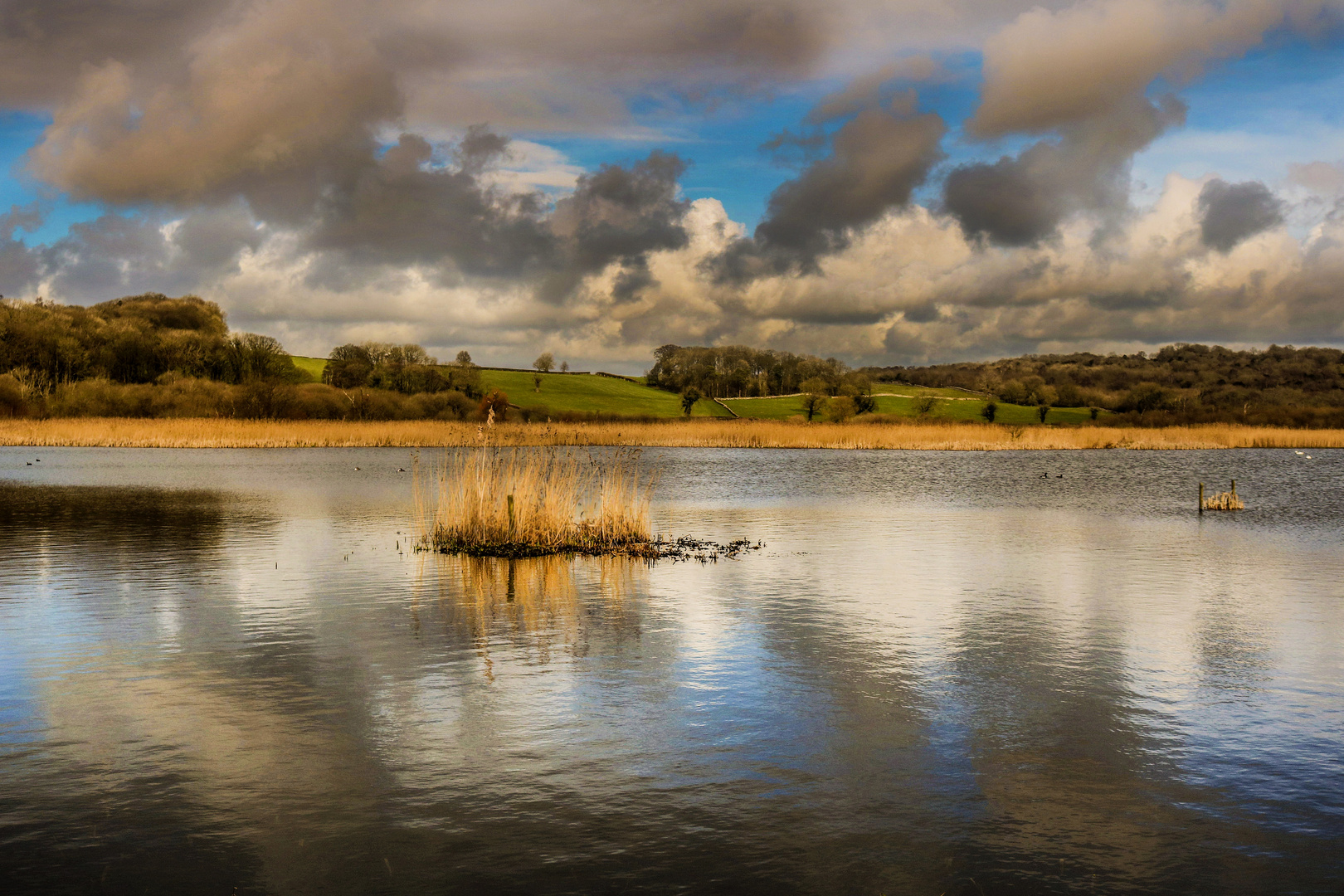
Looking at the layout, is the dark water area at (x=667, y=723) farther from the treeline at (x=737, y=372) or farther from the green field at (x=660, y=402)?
the treeline at (x=737, y=372)

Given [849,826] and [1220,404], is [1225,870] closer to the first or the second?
[849,826]

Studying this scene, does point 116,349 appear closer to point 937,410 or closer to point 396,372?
point 396,372

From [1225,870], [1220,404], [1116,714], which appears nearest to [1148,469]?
[1116,714]

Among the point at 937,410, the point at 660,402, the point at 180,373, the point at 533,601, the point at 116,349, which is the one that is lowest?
the point at 533,601

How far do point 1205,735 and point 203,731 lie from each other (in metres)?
7.86

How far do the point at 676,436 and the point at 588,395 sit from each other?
59479 mm

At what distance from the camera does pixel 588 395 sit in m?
120

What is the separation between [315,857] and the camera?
5574 millimetres

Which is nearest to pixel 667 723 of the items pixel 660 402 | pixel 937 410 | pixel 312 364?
pixel 937 410

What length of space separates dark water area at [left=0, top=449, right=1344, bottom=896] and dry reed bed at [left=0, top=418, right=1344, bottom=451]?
122 ft

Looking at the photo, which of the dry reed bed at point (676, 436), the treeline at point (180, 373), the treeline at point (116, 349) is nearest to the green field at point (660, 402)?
the treeline at point (180, 373)

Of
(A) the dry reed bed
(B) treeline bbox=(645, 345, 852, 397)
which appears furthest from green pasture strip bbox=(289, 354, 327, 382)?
(A) the dry reed bed

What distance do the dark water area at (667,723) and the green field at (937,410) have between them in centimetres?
9390

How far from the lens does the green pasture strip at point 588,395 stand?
362 ft
